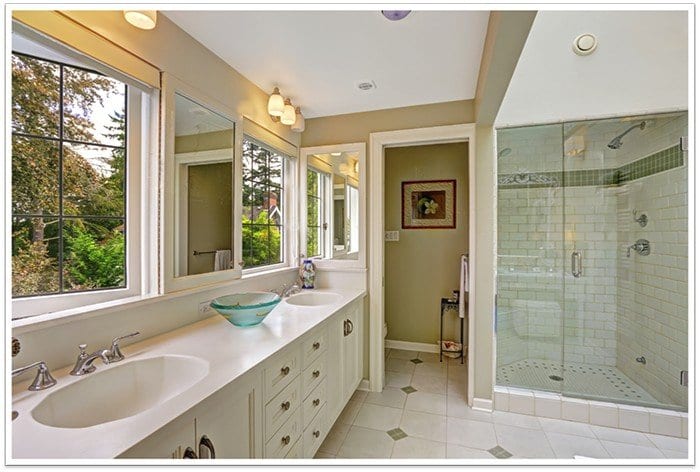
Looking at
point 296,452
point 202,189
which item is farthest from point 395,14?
point 296,452

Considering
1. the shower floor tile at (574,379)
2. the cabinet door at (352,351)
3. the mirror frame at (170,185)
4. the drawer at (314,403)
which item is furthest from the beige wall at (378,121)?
the shower floor tile at (574,379)

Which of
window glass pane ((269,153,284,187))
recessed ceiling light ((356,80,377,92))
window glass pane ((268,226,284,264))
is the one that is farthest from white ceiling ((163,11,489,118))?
window glass pane ((268,226,284,264))

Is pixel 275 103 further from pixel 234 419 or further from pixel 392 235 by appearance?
pixel 392 235

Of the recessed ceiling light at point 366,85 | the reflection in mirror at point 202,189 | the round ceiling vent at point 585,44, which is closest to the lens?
the reflection in mirror at point 202,189

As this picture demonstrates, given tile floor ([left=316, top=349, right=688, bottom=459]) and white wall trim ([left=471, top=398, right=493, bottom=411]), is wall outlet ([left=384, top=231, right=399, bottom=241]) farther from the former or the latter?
white wall trim ([left=471, top=398, right=493, bottom=411])

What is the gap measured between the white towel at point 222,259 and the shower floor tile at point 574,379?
216 cm

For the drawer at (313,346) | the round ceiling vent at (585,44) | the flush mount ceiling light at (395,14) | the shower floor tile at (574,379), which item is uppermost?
the round ceiling vent at (585,44)

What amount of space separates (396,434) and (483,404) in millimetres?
757

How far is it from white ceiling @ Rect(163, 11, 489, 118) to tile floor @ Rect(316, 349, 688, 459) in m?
2.30

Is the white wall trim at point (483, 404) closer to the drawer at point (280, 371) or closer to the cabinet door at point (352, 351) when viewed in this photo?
the cabinet door at point (352, 351)

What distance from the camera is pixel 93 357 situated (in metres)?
1.07

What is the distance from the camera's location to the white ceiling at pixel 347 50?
58.1 inches

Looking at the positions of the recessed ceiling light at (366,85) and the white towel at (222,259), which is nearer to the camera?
the white towel at (222,259)

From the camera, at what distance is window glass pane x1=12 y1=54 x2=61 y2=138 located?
41.9 inches
